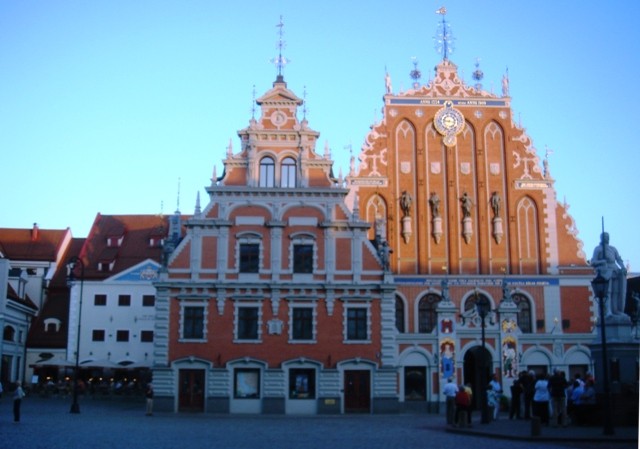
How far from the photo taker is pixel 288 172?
40.9 m

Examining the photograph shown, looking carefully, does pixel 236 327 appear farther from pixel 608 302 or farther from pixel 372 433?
pixel 608 302

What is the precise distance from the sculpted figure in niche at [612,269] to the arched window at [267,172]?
62.7 feet

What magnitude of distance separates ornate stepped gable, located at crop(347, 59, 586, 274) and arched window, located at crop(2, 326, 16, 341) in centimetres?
2469

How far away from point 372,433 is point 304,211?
58.1 feet

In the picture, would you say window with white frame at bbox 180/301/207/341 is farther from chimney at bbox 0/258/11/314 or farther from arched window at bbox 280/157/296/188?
chimney at bbox 0/258/11/314

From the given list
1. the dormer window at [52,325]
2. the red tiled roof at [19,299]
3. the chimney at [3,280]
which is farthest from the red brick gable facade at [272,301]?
the dormer window at [52,325]

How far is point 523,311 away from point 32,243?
37.9 meters

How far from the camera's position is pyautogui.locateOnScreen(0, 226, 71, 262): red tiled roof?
6156cm

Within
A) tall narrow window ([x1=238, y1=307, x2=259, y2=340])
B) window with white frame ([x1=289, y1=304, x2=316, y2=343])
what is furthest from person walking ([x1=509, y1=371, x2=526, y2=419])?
tall narrow window ([x1=238, y1=307, x2=259, y2=340])

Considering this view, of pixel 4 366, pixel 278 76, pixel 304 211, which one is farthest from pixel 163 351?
pixel 4 366


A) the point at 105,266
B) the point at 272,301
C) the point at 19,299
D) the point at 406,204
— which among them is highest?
the point at 406,204

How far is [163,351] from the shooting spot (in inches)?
1515

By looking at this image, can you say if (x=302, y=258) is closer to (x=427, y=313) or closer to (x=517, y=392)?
(x=427, y=313)

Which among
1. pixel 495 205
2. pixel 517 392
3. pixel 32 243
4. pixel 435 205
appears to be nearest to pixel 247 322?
pixel 435 205
